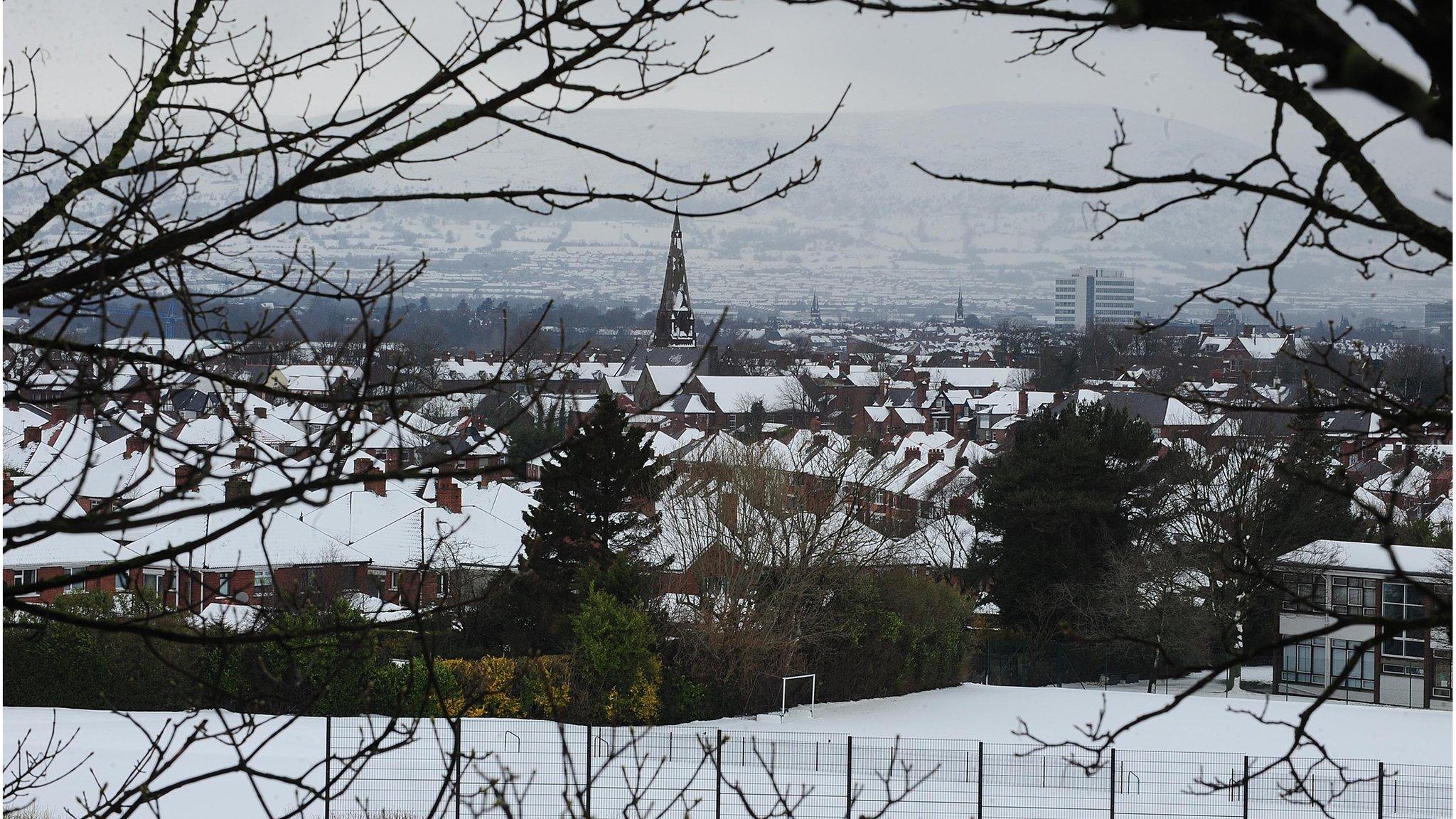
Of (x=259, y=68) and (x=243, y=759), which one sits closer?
(x=243, y=759)

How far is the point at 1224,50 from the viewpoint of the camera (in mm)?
3014

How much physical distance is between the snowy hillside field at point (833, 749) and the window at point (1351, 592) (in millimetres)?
2189

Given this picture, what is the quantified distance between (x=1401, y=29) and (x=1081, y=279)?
159 meters

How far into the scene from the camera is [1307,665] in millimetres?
28531

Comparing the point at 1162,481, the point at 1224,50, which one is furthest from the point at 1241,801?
the point at 1224,50

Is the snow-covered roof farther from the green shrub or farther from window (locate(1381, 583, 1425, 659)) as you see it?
the green shrub

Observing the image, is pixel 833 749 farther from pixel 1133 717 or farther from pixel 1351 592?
pixel 1351 592

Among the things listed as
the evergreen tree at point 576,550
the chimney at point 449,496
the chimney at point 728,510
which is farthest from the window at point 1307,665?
the chimney at point 449,496

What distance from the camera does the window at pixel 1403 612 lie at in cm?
2538

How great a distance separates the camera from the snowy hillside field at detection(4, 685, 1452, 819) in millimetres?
16859

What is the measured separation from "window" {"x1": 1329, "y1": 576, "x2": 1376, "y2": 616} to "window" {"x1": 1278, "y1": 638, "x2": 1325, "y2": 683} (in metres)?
1.19

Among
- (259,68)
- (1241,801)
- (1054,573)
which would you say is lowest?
(1241,801)

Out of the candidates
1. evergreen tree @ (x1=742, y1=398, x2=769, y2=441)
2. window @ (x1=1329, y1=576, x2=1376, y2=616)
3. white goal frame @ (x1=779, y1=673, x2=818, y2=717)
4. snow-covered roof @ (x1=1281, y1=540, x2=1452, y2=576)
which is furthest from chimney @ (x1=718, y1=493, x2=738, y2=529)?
evergreen tree @ (x1=742, y1=398, x2=769, y2=441)

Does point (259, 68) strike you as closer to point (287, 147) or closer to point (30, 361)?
point (287, 147)
